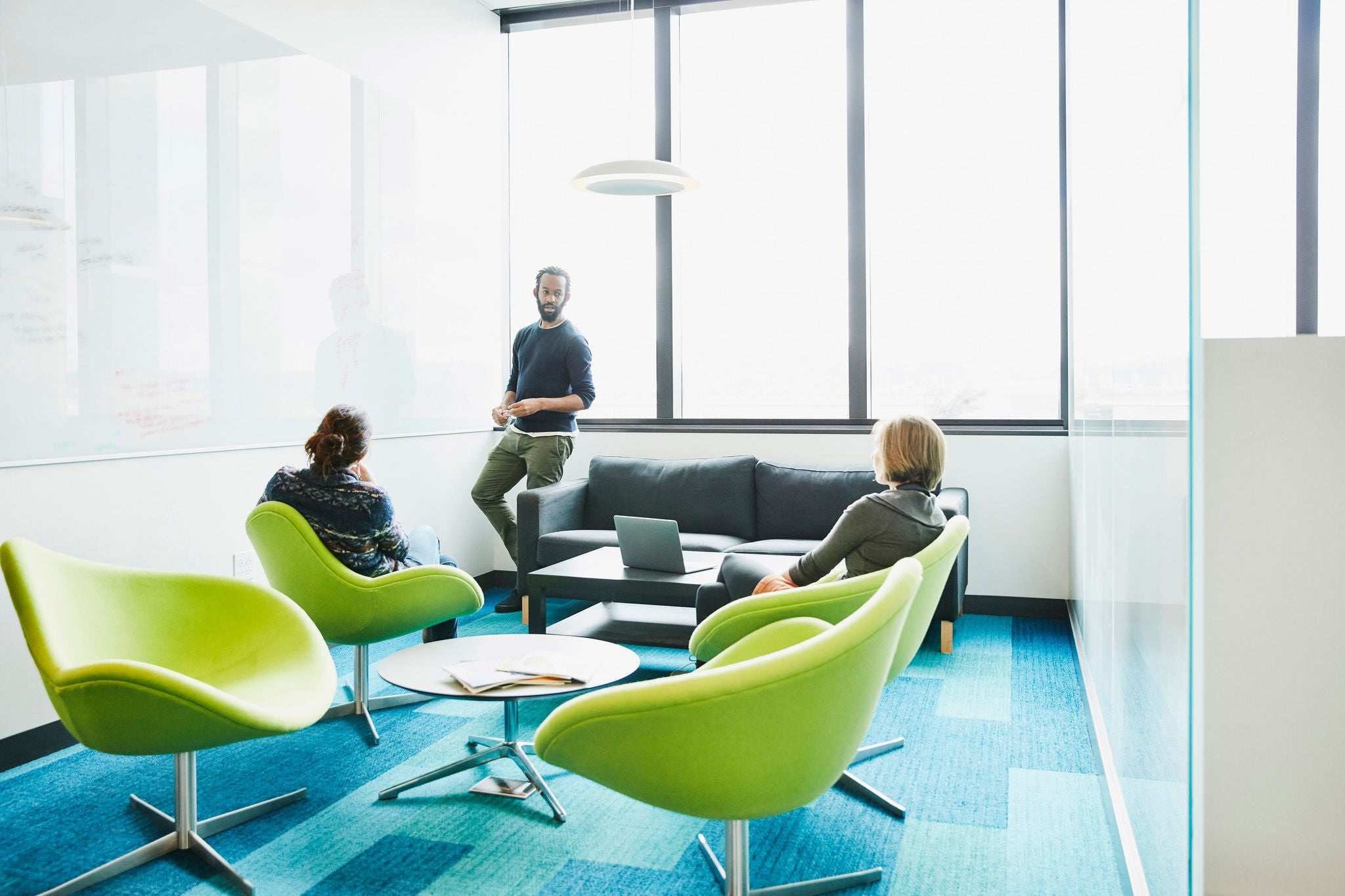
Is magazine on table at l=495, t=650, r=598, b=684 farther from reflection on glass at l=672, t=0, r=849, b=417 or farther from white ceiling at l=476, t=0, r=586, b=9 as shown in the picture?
white ceiling at l=476, t=0, r=586, b=9

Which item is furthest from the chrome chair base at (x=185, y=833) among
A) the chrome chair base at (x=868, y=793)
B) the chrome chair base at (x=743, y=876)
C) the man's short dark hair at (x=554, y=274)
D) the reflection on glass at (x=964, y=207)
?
the reflection on glass at (x=964, y=207)

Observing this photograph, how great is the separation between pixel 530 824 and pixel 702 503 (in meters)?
2.61

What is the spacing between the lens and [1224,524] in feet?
4.28

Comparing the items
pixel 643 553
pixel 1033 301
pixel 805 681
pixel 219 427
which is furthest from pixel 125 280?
pixel 1033 301

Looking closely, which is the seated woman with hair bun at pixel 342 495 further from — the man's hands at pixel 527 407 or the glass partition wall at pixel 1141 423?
the glass partition wall at pixel 1141 423

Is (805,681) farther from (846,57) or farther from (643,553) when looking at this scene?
(846,57)

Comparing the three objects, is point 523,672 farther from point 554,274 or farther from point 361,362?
point 554,274

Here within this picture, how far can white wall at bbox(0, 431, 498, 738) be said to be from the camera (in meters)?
2.95

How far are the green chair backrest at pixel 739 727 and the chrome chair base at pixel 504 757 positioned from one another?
38.2 inches

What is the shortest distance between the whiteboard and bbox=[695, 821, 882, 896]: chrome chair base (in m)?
2.37

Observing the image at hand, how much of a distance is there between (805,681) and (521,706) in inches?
80.9

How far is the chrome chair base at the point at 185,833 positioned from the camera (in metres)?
2.14

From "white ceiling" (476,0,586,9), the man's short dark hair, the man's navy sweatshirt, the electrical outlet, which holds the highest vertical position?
"white ceiling" (476,0,586,9)

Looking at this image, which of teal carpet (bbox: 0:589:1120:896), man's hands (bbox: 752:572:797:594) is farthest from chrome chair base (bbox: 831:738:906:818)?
man's hands (bbox: 752:572:797:594)
